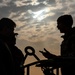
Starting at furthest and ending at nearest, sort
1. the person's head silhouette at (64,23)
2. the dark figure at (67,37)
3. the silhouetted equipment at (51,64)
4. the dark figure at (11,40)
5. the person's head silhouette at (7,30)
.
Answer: the person's head silhouette at (64,23)
the dark figure at (67,37)
the person's head silhouette at (7,30)
the dark figure at (11,40)
the silhouetted equipment at (51,64)

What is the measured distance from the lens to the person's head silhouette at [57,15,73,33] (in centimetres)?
647

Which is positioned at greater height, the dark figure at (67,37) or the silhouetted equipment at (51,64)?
the dark figure at (67,37)

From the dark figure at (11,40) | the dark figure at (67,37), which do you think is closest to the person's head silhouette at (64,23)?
the dark figure at (67,37)

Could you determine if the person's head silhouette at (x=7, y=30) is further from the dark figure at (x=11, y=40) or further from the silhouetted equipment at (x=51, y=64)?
the silhouetted equipment at (x=51, y=64)

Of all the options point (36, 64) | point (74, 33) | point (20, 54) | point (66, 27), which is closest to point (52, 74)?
point (36, 64)

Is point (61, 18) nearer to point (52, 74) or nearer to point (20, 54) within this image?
point (20, 54)

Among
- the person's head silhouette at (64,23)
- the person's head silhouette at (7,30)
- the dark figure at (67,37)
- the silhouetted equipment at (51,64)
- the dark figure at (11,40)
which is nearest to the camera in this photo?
the silhouetted equipment at (51,64)

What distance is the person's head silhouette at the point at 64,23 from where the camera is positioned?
6473 millimetres

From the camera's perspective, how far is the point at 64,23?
6.59 meters

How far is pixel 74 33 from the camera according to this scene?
19.2 feet

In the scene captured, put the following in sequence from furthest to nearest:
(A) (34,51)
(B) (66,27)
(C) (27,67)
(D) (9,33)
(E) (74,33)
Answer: (B) (66,27) → (E) (74,33) → (D) (9,33) → (A) (34,51) → (C) (27,67)

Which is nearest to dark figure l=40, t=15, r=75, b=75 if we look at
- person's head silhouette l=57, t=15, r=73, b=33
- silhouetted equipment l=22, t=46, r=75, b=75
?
person's head silhouette l=57, t=15, r=73, b=33

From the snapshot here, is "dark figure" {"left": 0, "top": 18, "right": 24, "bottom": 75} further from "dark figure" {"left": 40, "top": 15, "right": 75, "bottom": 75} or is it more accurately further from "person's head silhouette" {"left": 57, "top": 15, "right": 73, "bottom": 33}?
"person's head silhouette" {"left": 57, "top": 15, "right": 73, "bottom": 33}

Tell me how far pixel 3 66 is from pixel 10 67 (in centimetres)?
11
